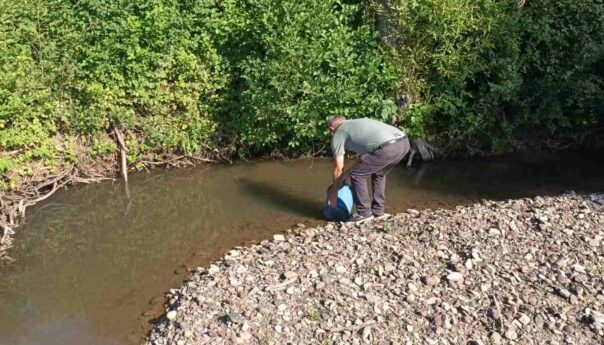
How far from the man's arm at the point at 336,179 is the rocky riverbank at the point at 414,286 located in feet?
2.26

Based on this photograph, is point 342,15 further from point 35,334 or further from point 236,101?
point 35,334

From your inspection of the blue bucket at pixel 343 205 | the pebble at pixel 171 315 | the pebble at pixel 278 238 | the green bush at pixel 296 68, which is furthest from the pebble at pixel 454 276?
the green bush at pixel 296 68

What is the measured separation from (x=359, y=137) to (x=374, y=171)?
620mm

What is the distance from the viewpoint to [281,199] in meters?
11.6

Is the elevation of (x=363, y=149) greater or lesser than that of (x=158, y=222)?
greater

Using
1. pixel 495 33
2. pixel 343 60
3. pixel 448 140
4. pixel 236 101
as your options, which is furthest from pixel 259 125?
pixel 495 33

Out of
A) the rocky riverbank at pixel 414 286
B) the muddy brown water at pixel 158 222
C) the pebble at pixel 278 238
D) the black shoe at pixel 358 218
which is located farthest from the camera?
the black shoe at pixel 358 218

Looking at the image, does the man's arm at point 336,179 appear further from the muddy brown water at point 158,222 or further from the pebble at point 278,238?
the pebble at point 278,238

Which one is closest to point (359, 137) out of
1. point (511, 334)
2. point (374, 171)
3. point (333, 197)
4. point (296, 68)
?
point (374, 171)

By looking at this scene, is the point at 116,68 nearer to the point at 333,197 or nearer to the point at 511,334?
the point at 333,197

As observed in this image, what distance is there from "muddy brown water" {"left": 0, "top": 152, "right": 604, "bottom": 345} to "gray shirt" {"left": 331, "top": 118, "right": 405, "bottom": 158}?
5.09 ft

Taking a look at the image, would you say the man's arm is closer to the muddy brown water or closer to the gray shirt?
the gray shirt

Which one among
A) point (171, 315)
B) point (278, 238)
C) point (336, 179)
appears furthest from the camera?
point (336, 179)

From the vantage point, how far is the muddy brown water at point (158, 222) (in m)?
8.45
